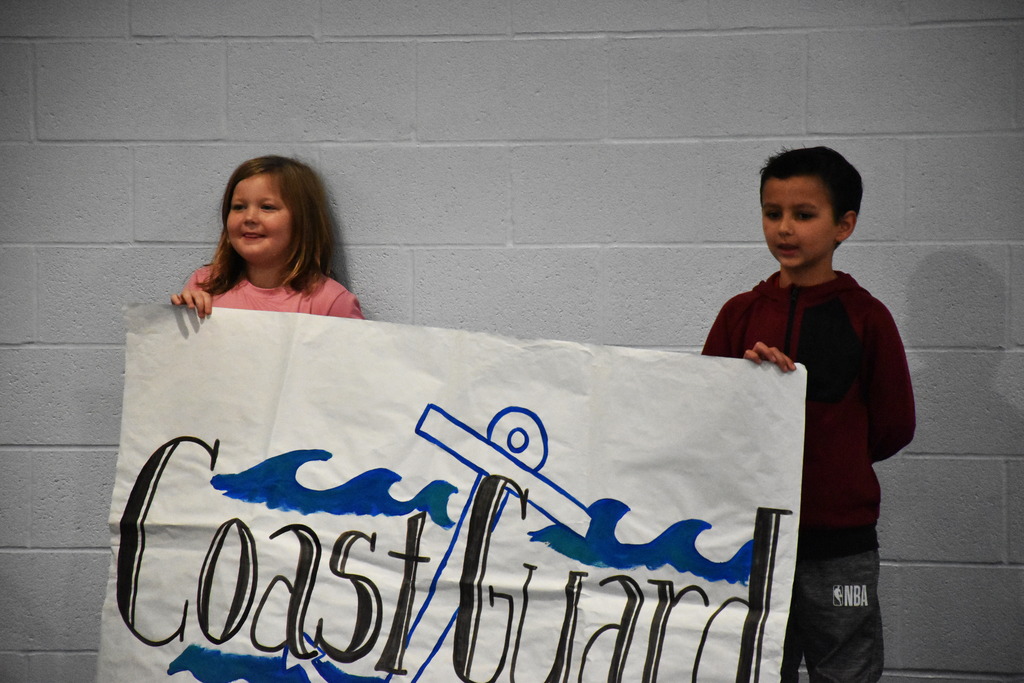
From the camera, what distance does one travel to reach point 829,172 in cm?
127

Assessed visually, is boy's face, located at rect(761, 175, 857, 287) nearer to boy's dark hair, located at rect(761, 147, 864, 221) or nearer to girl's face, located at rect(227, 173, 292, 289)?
boy's dark hair, located at rect(761, 147, 864, 221)

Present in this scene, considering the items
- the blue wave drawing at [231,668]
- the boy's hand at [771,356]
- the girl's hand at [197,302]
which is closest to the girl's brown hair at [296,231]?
the girl's hand at [197,302]

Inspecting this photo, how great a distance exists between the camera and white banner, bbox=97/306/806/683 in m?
1.24

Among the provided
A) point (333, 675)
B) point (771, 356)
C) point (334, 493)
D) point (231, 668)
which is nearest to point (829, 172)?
point (771, 356)

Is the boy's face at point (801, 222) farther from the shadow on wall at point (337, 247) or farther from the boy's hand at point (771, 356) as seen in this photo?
the shadow on wall at point (337, 247)

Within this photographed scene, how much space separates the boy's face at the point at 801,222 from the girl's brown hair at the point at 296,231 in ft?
2.81

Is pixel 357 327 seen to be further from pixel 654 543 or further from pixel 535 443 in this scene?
pixel 654 543

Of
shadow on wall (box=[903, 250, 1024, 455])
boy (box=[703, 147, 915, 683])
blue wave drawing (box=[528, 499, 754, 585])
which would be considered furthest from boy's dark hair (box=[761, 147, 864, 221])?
blue wave drawing (box=[528, 499, 754, 585])

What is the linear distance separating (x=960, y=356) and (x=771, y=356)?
632 millimetres

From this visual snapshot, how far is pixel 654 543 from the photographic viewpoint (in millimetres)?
1246

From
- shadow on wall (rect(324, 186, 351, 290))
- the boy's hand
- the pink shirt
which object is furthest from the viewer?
shadow on wall (rect(324, 186, 351, 290))

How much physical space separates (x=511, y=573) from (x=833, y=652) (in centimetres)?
52

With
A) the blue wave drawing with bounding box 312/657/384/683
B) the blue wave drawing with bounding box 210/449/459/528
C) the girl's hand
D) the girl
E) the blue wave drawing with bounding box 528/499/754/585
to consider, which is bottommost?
the blue wave drawing with bounding box 312/657/384/683

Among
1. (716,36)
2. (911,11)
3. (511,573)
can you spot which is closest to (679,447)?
(511,573)
